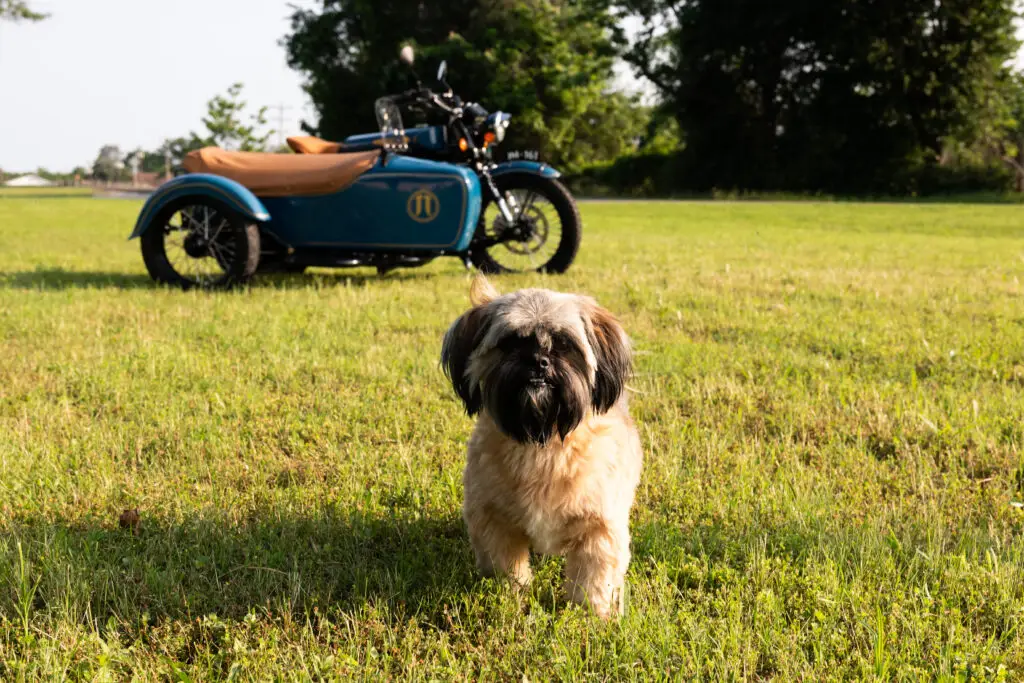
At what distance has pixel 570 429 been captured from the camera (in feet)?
8.18

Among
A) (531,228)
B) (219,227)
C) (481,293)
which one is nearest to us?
(481,293)

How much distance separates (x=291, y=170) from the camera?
766cm

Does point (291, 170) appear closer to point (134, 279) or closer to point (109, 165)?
point (134, 279)

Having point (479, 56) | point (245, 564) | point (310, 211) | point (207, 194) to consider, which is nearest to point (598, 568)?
point (245, 564)

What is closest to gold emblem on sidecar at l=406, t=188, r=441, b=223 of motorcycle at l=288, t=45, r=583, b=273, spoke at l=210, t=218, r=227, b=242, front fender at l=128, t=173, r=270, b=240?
motorcycle at l=288, t=45, r=583, b=273

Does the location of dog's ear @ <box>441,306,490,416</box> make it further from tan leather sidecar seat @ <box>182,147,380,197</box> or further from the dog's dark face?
tan leather sidecar seat @ <box>182,147,380,197</box>

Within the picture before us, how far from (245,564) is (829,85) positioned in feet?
123

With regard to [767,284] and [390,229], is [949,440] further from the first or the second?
[390,229]

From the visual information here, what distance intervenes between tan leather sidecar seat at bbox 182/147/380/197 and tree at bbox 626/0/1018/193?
3023 cm

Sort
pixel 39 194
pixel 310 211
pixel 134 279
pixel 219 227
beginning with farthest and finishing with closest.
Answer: pixel 39 194 < pixel 134 279 < pixel 310 211 < pixel 219 227

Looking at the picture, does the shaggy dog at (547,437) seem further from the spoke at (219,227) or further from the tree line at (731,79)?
the tree line at (731,79)

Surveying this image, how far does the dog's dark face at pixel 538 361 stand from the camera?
2379mm

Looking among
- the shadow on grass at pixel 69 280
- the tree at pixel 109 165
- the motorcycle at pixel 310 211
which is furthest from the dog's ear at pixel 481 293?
the tree at pixel 109 165

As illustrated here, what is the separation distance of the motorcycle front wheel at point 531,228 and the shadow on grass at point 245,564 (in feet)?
18.6
